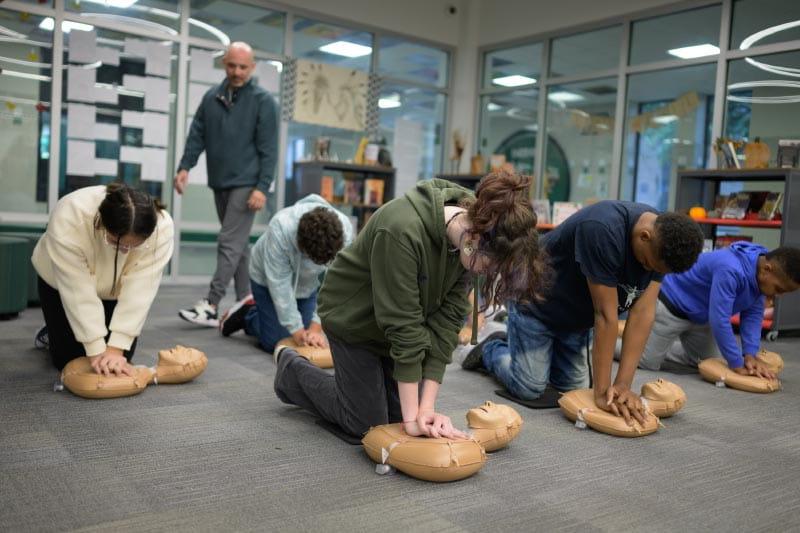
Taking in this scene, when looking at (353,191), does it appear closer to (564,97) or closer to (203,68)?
(203,68)

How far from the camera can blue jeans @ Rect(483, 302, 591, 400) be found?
2.78m

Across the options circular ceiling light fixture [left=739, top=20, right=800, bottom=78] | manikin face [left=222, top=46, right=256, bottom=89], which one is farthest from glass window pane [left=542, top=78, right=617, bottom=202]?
manikin face [left=222, top=46, right=256, bottom=89]

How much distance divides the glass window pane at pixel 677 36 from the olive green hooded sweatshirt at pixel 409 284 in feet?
15.8

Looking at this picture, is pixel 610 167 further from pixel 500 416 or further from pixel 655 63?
pixel 500 416

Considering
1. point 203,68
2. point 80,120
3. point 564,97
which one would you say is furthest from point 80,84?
point 564,97

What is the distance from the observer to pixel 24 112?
5.53 meters

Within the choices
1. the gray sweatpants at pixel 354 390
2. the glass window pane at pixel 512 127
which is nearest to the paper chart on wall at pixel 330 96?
the glass window pane at pixel 512 127

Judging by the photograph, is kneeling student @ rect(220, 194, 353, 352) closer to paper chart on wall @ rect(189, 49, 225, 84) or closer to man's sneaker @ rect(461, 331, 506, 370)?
man's sneaker @ rect(461, 331, 506, 370)

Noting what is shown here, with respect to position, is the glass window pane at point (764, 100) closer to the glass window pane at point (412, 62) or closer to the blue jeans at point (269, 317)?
the glass window pane at point (412, 62)

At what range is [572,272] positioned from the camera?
8.69 feet

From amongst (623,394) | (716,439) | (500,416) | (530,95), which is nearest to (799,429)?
(716,439)

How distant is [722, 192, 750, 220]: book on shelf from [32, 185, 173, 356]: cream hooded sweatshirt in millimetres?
4023

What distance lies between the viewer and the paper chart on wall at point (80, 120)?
5.70m

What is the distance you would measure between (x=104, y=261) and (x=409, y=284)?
4.37 feet
